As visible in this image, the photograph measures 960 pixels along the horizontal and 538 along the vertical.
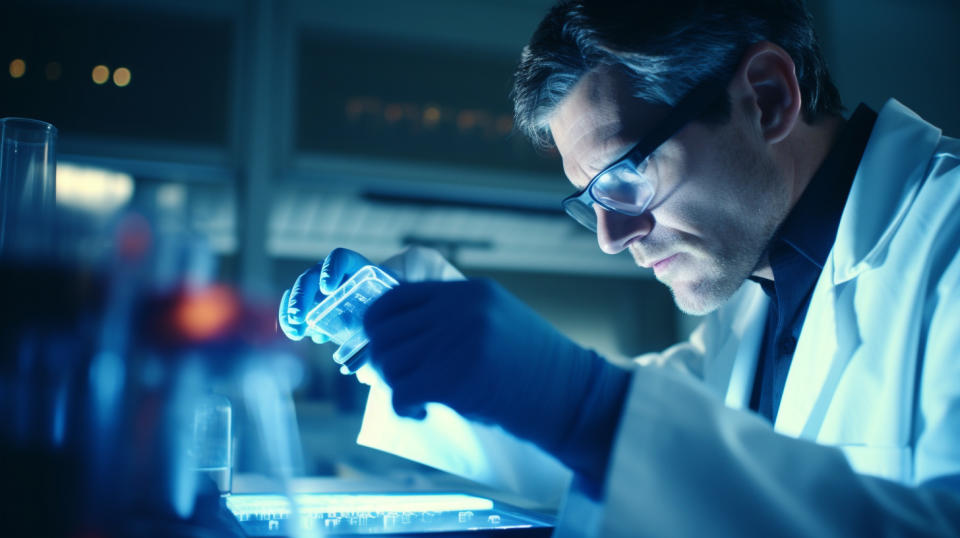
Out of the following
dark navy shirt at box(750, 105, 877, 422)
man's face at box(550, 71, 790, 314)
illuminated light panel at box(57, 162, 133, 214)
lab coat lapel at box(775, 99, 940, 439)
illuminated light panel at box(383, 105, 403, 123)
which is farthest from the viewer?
illuminated light panel at box(383, 105, 403, 123)

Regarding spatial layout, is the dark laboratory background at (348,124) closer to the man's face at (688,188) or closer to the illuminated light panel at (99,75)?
the illuminated light panel at (99,75)

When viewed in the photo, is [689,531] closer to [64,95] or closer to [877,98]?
[64,95]

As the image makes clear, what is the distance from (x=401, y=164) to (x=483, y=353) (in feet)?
7.46

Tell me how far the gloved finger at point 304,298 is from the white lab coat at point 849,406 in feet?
1.41

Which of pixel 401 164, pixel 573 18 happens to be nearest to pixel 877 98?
pixel 401 164

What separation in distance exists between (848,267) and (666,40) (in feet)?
1.53

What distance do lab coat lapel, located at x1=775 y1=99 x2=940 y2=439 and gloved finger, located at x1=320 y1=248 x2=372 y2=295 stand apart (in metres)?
0.71

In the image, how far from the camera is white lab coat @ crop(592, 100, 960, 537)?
629mm

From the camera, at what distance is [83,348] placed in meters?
0.51

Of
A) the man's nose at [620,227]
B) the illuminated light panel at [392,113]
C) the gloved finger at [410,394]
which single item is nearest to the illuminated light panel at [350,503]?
the gloved finger at [410,394]

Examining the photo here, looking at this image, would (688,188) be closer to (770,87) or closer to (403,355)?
(770,87)

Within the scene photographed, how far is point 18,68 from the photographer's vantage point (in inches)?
99.7

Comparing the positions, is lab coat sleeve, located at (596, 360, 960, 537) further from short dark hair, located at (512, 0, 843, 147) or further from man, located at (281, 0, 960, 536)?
short dark hair, located at (512, 0, 843, 147)

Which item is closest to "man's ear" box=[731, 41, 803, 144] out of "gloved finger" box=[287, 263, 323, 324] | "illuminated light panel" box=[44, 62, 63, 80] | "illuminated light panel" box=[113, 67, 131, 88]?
"gloved finger" box=[287, 263, 323, 324]
